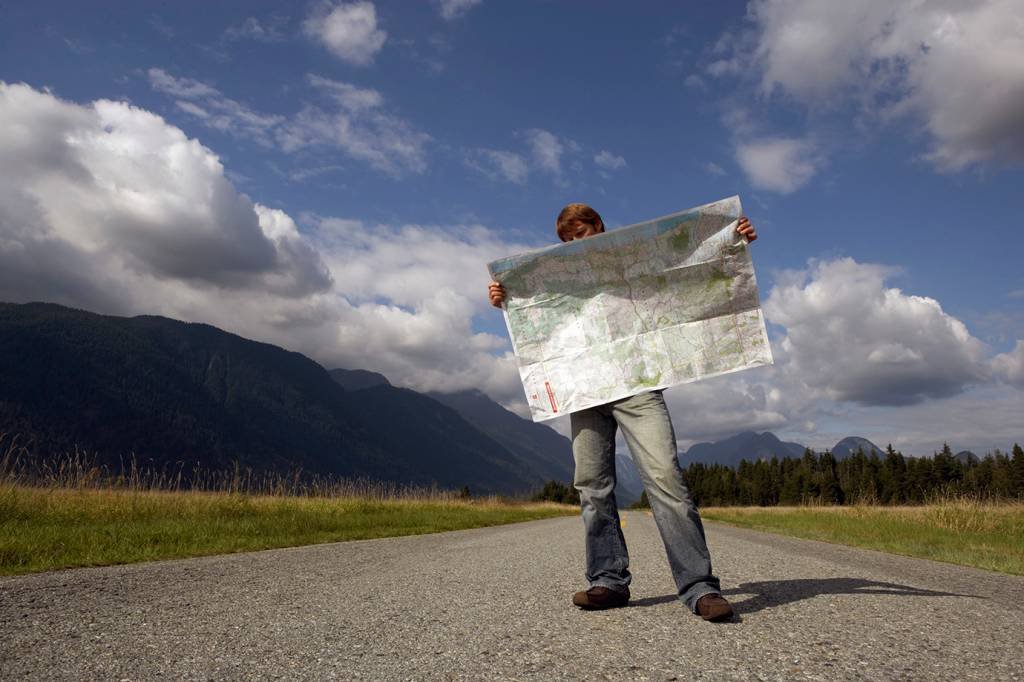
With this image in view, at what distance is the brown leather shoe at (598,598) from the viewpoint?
140 inches

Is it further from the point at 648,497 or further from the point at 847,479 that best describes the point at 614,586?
the point at 847,479

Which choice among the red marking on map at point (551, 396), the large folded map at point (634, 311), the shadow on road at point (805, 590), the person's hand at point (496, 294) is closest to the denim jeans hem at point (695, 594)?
the shadow on road at point (805, 590)

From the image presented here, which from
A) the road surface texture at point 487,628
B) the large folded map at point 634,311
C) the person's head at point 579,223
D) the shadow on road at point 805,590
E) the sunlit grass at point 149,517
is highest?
the person's head at point 579,223

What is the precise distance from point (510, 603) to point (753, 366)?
219 cm

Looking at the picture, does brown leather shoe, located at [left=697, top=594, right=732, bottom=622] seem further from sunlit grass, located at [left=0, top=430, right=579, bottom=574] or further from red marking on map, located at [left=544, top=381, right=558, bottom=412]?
sunlit grass, located at [left=0, top=430, right=579, bottom=574]

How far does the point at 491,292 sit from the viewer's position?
412 centimetres

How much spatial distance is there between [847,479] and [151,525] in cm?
10530

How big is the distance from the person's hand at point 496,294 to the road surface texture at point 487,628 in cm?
199

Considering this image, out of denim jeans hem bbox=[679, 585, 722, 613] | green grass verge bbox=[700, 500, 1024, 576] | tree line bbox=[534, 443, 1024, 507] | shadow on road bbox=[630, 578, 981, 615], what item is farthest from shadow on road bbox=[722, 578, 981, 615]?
tree line bbox=[534, 443, 1024, 507]

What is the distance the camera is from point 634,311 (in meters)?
3.98

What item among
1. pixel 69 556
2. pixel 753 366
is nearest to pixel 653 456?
pixel 753 366

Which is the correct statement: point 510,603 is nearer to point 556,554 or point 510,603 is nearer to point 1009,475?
point 556,554

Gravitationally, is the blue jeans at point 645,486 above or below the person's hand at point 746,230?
below

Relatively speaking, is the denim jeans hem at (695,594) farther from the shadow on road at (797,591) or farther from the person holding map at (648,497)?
the shadow on road at (797,591)
